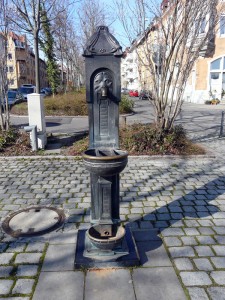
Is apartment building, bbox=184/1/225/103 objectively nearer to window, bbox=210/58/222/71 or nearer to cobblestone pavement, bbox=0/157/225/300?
window, bbox=210/58/222/71

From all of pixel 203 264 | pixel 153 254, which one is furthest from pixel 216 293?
pixel 153 254

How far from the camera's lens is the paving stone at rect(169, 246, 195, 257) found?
3.13 meters

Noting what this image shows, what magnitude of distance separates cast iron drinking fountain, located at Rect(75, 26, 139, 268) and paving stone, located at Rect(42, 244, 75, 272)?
0.13 m

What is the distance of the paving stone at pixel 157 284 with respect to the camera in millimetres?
2529

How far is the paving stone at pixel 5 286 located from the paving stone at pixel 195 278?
5.77 feet

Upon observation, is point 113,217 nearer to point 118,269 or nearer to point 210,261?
point 118,269

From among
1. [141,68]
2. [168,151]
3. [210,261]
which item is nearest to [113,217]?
[210,261]

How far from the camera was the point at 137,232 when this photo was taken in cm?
362

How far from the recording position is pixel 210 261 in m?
3.00

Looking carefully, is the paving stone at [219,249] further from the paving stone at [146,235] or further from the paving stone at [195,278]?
the paving stone at [146,235]

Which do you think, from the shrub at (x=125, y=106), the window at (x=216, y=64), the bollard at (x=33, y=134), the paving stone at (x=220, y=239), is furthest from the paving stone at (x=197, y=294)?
the window at (x=216, y=64)

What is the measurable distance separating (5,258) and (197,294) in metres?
2.14

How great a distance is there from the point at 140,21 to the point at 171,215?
585 cm

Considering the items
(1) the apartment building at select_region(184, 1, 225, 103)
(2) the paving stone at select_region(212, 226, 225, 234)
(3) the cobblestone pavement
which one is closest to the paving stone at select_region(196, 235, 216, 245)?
(3) the cobblestone pavement
